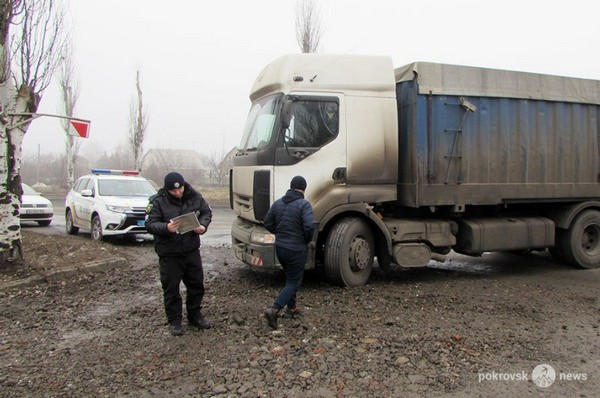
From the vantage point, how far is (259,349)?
4344 millimetres

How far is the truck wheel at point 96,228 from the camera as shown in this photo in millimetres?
10836

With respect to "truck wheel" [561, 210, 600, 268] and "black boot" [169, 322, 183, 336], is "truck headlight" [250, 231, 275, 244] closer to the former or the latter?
"black boot" [169, 322, 183, 336]

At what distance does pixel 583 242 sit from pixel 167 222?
7383mm

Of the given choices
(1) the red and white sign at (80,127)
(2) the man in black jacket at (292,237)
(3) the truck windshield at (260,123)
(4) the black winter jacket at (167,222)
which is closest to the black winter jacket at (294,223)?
(2) the man in black jacket at (292,237)

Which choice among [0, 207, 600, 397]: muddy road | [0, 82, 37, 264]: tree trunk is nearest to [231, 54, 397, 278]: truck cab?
[0, 207, 600, 397]: muddy road

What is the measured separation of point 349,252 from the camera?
6.43 meters

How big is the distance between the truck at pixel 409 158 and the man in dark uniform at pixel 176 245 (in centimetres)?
137

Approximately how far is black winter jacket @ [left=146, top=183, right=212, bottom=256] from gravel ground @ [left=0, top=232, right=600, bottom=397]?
2.90 ft

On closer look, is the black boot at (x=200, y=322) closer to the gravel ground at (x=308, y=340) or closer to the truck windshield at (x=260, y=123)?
the gravel ground at (x=308, y=340)

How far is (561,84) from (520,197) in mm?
2093

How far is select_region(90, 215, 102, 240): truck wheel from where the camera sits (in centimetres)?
1084

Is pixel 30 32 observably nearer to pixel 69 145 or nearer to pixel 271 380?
pixel 271 380

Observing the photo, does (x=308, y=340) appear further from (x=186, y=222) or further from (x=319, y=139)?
(x=319, y=139)

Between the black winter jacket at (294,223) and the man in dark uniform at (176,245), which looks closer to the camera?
the man in dark uniform at (176,245)
